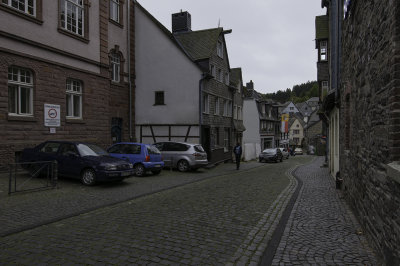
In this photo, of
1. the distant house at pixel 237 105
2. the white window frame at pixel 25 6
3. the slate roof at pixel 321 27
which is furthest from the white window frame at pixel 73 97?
the distant house at pixel 237 105

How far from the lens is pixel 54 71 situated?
50.7 ft

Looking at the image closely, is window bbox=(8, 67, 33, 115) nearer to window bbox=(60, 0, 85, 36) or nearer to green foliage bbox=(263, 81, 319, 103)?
window bbox=(60, 0, 85, 36)

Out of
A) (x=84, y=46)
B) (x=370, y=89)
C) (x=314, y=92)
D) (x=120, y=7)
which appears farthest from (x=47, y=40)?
(x=314, y=92)

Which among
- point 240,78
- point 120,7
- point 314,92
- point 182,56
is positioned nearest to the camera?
point 120,7

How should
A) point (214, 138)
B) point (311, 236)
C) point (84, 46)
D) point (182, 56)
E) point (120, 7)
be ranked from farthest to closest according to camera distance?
point (214, 138), point (182, 56), point (120, 7), point (84, 46), point (311, 236)

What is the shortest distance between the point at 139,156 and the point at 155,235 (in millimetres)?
9886

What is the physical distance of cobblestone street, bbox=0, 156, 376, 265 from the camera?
16.5 feet

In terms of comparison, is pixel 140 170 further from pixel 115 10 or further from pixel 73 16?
pixel 115 10

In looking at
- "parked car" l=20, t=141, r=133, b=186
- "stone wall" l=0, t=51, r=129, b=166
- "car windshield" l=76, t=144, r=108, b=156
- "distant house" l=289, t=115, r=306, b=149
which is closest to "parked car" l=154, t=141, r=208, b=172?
"stone wall" l=0, t=51, r=129, b=166

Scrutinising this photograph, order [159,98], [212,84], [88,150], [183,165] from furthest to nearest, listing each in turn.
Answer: [212,84] → [159,98] → [183,165] → [88,150]

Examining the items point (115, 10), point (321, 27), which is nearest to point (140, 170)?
point (115, 10)

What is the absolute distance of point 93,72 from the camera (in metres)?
17.8

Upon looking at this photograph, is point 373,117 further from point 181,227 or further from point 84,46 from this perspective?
point 84,46

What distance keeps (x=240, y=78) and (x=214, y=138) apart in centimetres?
1281
